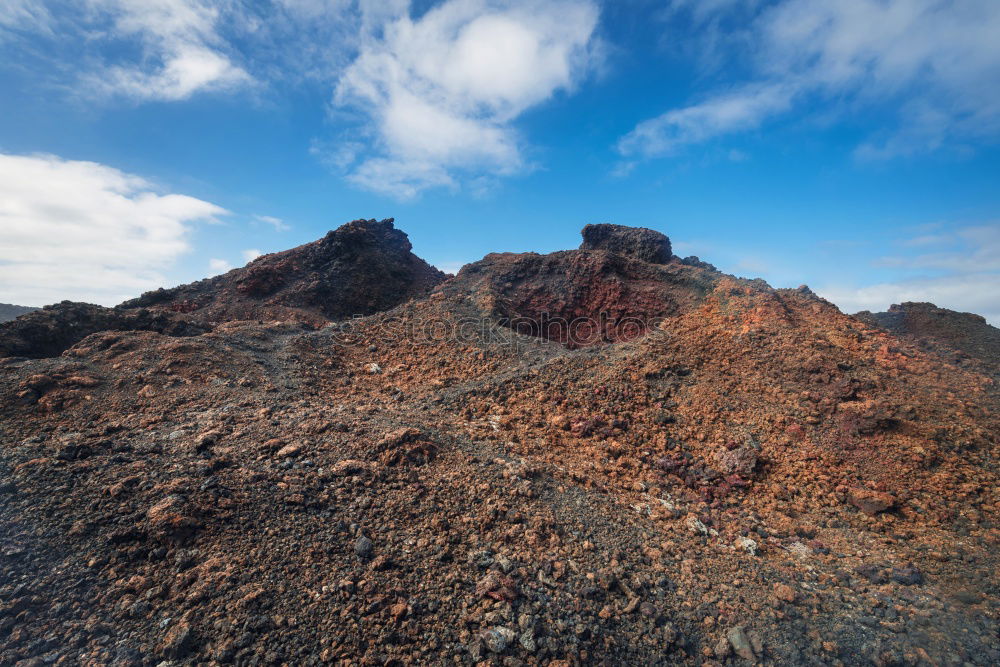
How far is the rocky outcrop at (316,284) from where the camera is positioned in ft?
57.0

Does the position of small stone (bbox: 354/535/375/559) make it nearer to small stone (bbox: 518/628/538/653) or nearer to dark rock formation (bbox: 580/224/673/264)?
small stone (bbox: 518/628/538/653)

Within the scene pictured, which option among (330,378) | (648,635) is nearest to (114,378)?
(330,378)

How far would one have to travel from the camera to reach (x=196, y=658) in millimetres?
2879

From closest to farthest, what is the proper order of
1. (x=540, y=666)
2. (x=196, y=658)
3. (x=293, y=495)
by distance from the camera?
(x=196, y=658) < (x=540, y=666) < (x=293, y=495)

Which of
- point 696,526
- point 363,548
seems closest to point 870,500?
point 696,526

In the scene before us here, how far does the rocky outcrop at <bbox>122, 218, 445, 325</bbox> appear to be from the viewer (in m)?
17.4

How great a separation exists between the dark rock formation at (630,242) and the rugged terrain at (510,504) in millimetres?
6017

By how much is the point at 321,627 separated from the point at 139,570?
68.9 inches

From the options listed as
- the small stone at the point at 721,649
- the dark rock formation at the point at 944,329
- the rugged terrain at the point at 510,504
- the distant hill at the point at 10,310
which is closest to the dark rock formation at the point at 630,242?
the rugged terrain at the point at 510,504

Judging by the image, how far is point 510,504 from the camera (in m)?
4.74

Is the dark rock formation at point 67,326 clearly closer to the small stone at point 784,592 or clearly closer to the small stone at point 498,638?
the small stone at point 498,638

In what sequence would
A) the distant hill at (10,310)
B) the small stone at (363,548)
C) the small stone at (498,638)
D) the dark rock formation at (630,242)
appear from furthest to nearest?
the distant hill at (10,310) → the dark rock formation at (630,242) → the small stone at (363,548) → the small stone at (498,638)

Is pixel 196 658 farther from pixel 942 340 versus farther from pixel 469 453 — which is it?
pixel 942 340

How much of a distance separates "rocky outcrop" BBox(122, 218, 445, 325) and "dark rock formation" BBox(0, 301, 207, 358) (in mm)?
5813
